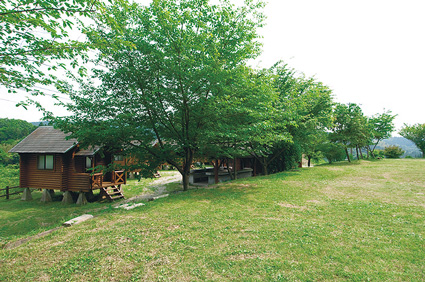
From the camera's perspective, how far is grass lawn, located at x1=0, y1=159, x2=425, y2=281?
3.47 meters

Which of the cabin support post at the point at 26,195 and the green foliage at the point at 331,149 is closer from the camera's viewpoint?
the cabin support post at the point at 26,195

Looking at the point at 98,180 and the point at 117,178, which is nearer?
the point at 98,180

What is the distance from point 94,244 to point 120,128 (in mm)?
Answer: 5164

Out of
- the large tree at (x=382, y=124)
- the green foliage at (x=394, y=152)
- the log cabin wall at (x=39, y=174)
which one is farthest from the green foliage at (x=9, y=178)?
the green foliage at (x=394, y=152)

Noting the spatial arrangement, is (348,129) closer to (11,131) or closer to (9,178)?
(9,178)

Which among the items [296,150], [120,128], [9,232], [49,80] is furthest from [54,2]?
[296,150]

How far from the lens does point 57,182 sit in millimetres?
15367

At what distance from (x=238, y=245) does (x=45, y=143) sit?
1752 centimetres

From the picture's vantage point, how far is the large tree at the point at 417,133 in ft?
109

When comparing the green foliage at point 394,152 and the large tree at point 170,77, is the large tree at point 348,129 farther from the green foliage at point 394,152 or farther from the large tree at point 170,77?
the large tree at point 170,77

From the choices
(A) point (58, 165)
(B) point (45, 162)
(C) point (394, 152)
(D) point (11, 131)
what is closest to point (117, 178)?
(A) point (58, 165)

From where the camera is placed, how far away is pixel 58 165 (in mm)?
15367

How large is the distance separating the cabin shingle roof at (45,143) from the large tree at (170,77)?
7.25 meters

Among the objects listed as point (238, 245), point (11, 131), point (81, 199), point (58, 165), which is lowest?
point (81, 199)
